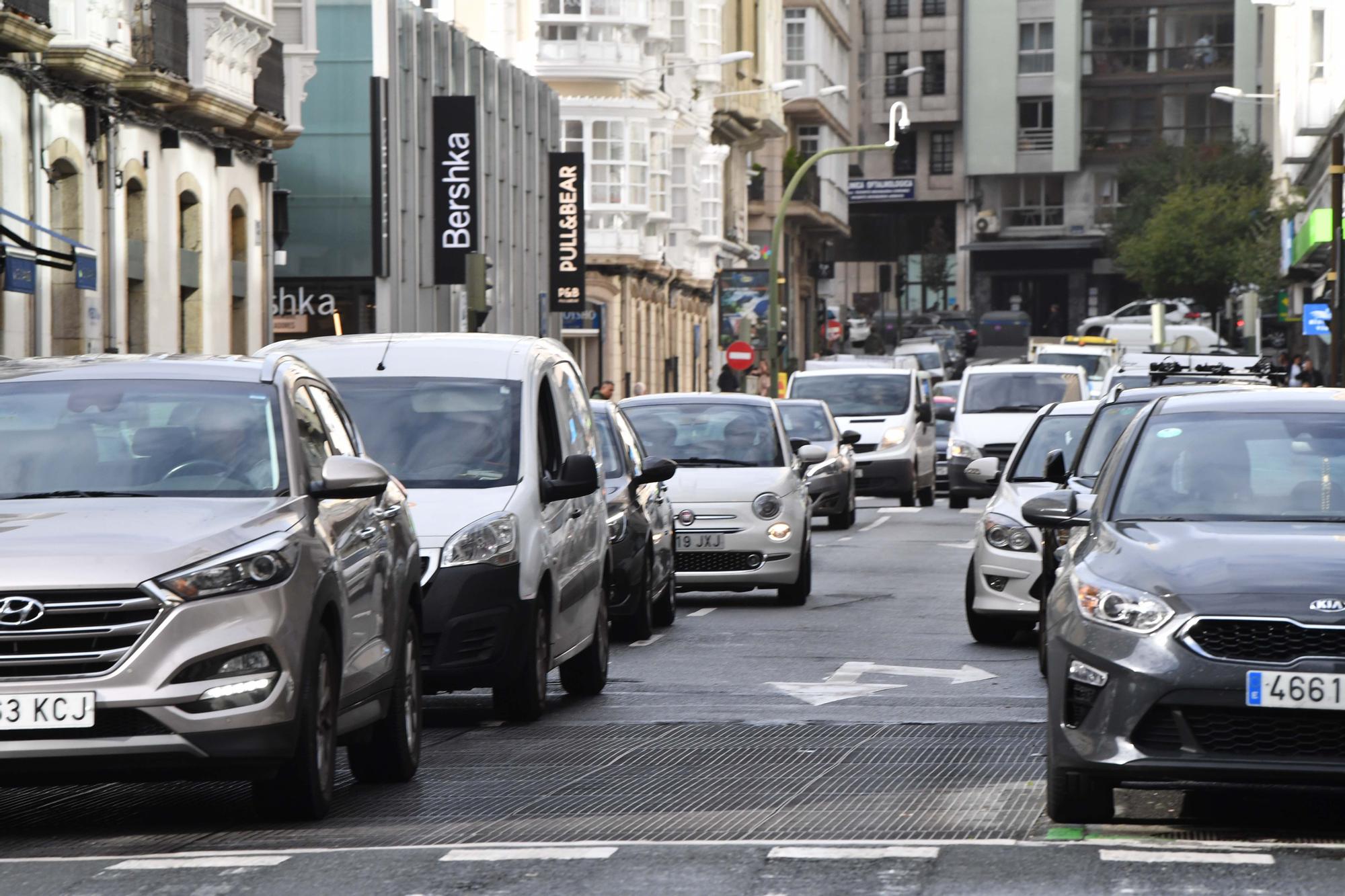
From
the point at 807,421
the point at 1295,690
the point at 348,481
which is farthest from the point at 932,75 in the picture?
the point at 1295,690

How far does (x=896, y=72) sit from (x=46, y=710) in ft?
425

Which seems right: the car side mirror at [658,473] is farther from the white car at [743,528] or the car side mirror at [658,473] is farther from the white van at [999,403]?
the white van at [999,403]

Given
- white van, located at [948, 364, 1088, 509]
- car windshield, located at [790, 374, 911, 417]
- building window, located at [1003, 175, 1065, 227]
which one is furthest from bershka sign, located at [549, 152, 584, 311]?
building window, located at [1003, 175, 1065, 227]

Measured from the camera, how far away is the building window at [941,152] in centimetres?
13375

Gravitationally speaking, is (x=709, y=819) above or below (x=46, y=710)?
below

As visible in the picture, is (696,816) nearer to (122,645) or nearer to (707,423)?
(122,645)

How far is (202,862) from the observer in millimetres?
8312

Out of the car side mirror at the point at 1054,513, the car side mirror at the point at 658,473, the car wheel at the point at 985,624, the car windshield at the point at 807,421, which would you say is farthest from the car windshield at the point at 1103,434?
the car windshield at the point at 807,421

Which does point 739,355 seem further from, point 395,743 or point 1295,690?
point 1295,690

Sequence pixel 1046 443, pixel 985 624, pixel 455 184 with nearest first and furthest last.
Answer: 1. pixel 985 624
2. pixel 1046 443
3. pixel 455 184

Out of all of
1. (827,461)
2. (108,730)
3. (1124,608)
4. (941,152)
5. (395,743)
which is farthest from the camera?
(941,152)

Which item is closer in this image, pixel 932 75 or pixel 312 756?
pixel 312 756

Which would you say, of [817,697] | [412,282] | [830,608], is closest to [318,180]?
[412,282]

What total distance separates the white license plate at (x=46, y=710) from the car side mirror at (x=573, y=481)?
4.51 meters
